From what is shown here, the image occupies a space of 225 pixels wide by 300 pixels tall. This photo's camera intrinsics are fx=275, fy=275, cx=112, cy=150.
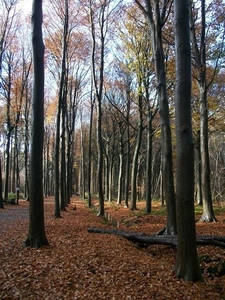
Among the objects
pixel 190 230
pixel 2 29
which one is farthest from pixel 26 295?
pixel 2 29

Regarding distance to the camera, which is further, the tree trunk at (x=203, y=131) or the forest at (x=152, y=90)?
the tree trunk at (x=203, y=131)

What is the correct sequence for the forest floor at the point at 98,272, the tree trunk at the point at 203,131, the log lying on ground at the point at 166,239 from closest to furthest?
1. the forest floor at the point at 98,272
2. the log lying on ground at the point at 166,239
3. the tree trunk at the point at 203,131

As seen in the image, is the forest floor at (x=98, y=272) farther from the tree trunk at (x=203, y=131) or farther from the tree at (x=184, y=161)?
the tree trunk at (x=203, y=131)

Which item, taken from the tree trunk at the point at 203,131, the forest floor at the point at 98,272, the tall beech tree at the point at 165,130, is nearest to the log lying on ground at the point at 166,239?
the forest floor at the point at 98,272

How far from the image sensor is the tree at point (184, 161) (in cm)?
495

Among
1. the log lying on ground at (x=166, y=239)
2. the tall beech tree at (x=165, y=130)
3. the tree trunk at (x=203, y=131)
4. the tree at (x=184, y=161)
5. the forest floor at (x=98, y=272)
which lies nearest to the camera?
the forest floor at (x=98, y=272)

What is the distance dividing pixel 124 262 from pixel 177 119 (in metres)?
3.26

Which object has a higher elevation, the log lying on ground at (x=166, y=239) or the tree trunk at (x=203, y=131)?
the tree trunk at (x=203, y=131)

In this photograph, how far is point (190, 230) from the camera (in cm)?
493

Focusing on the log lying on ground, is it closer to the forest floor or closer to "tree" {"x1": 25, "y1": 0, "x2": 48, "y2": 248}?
the forest floor

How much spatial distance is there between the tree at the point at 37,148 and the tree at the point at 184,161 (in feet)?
12.2

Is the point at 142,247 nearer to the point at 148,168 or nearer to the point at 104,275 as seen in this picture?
the point at 104,275

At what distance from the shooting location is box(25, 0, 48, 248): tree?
709cm

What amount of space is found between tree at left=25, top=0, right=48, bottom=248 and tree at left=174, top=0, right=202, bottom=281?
373 centimetres
